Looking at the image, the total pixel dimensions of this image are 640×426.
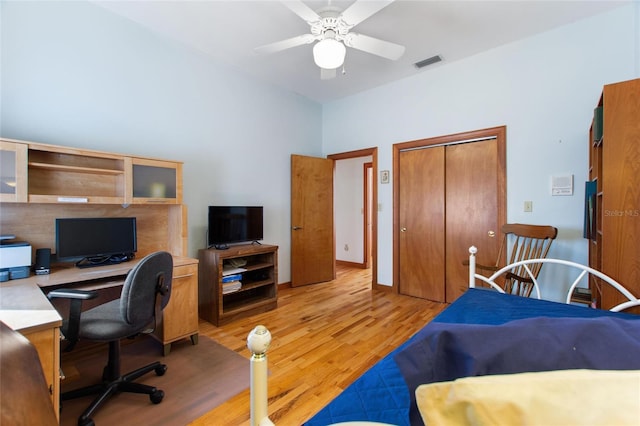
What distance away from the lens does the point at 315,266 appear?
423cm

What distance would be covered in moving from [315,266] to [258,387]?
3625mm

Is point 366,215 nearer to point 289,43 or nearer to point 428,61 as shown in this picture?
point 428,61

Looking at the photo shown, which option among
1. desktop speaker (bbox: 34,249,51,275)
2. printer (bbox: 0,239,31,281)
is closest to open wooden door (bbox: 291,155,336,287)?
desktop speaker (bbox: 34,249,51,275)

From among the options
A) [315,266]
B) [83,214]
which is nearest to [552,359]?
[83,214]

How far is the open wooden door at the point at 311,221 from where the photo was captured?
4.01 meters

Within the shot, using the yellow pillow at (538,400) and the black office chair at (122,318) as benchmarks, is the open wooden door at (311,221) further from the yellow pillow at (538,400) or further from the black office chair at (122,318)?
the yellow pillow at (538,400)

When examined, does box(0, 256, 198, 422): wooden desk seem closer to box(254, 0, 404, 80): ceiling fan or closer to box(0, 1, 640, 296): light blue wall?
box(0, 1, 640, 296): light blue wall

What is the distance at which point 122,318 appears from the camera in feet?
5.13

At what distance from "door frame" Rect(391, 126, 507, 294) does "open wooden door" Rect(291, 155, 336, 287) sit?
1088 millimetres

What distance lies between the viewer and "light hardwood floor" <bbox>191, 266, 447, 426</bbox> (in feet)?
5.34

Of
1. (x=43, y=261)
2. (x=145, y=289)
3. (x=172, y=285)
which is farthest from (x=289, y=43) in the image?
(x=43, y=261)

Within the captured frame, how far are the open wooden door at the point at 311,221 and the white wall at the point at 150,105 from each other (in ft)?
0.43

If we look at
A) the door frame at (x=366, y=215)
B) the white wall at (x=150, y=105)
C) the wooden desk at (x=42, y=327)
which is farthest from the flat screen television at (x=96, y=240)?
the door frame at (x=366, y=215)

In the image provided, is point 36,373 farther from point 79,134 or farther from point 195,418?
point 79,134
